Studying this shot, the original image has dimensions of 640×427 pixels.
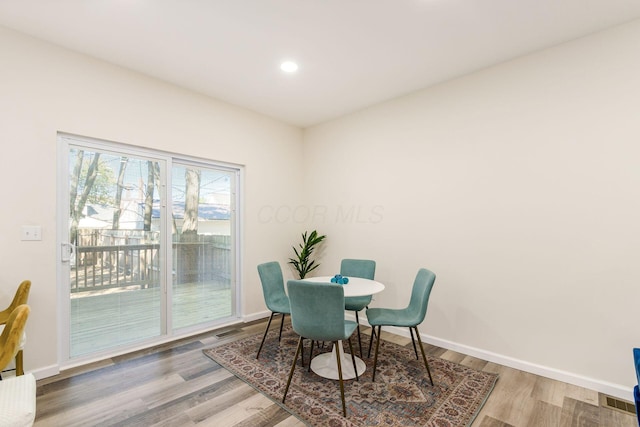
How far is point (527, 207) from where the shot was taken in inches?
107

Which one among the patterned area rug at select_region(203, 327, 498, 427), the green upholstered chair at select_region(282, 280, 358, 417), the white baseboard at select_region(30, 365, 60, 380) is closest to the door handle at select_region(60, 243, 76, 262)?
the white baseboard at select_region(30, 365, 60, 380)

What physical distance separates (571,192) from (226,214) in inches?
144

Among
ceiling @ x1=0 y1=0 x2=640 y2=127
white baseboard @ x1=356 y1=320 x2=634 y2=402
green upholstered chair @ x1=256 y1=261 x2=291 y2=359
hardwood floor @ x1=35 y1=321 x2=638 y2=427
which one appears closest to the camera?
hardwood floor @ x1=35 y1=321 x2=638 y2=427

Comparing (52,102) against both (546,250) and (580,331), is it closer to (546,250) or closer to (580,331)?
(546,250)

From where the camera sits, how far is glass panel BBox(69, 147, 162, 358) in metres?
2.86

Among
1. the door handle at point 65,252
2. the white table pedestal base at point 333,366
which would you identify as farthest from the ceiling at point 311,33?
the white table pedestal base at point 333,366

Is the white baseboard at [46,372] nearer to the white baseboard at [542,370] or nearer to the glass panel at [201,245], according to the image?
the glass panel at [201,245]

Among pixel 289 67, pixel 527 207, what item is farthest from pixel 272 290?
pixel 527 207

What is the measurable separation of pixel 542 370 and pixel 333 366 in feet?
5.89

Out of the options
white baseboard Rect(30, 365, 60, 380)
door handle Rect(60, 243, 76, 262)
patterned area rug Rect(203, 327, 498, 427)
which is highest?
door handle Rect(60, 243, 76, 262)

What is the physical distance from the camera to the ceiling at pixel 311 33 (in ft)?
7.11

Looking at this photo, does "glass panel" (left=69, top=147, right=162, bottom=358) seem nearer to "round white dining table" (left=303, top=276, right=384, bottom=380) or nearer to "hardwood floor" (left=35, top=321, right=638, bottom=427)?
"hardwood floor" (left=35, top=321, right=638, bottom=427)

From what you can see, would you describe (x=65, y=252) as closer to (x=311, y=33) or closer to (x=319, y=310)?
(x=319, y=310)

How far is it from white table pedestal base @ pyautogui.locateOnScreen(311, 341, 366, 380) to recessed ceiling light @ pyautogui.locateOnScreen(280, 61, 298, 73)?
102 inches
